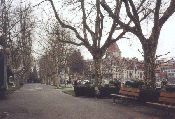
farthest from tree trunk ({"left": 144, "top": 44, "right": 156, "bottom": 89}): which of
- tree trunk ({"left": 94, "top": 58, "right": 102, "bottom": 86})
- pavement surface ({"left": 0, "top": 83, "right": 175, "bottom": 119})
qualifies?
tree trunk ({"left": 94, "top": 58, "right": 102, "bottom": 86})

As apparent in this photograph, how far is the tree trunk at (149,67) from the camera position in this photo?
13.0m

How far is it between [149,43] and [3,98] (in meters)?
10.6

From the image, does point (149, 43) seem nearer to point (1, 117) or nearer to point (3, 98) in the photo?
point (1, 117)

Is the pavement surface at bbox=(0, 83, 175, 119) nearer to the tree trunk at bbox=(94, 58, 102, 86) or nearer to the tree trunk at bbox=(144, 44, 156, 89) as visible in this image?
the tree trunk at bbox=(144, 44, 156, 89)

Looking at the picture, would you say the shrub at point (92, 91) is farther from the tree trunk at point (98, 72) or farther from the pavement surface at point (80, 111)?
the pavement surface at point (80, 111)

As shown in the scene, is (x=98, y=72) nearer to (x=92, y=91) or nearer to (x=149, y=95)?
(x=92, y=91)

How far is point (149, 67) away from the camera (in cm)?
1312

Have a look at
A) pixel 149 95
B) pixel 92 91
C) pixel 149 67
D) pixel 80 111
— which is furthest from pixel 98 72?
pixel 80 111

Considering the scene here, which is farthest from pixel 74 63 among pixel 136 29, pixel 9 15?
pixel 136 29

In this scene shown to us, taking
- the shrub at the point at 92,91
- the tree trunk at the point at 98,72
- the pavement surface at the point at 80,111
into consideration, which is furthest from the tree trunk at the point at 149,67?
the tree trunk at the point at 98,72

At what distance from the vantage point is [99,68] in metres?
19.0

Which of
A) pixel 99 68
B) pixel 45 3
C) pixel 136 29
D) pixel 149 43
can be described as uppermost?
pixel 45 3

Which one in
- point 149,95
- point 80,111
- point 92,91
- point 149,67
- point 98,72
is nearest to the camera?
point 80,111

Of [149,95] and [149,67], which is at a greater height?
[149,67]
